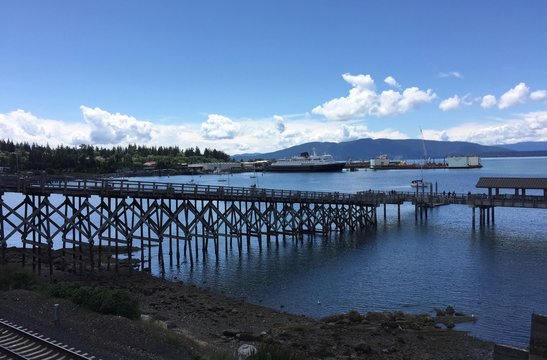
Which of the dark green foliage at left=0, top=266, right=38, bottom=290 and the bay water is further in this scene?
the bay water

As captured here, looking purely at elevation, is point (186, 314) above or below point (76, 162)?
below

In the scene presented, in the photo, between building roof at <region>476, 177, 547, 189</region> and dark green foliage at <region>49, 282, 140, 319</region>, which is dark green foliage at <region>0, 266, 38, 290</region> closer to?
dark green foliage at <region>49, 282, 140, 319</region>

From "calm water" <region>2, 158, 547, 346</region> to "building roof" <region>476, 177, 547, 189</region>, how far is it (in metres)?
5.08

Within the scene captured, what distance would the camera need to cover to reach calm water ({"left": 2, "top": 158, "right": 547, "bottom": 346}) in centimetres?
2580

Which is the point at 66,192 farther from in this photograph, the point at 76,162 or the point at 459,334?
the point at 76,162

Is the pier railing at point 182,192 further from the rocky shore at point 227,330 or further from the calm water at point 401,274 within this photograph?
the rocky shore at point 227,330

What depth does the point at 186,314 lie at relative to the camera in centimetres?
2373

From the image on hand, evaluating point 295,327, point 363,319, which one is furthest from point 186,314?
point 363,319

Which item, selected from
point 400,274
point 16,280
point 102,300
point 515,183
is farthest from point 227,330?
point 515,183

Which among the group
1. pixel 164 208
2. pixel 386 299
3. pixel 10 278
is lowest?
pixel 386 299

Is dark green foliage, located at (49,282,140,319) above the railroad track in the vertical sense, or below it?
below

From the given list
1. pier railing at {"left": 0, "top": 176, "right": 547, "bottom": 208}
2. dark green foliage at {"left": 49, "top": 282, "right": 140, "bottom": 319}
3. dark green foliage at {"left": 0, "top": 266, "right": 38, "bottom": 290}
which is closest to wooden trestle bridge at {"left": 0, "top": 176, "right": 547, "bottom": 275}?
pier railing at {"left": 0, "top": 176, "right": 547, "bottom": 208}

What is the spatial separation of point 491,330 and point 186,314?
14.8m

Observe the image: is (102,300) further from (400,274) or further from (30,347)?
(400,274)
